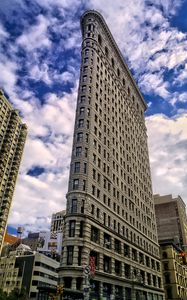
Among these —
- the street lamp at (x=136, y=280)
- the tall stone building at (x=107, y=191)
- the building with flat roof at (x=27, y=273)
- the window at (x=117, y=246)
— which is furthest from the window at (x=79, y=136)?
the building with flat roof at (x=27, y=273)

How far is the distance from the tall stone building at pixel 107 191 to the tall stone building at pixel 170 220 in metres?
53.2

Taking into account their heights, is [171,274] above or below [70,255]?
above

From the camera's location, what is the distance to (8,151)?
12369 centimetres

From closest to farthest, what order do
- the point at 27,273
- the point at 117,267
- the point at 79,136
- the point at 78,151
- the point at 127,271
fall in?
the point at 117,267, the point at 78,151, the point at 79,136, the point at 127,271, the point at 27,273

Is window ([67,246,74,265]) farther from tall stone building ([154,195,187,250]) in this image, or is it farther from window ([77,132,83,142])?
tall stone building ([154,195,187,250])

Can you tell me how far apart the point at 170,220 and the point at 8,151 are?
80.6 metres

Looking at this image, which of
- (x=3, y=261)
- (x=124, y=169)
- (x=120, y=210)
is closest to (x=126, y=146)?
(x=124, y=169)

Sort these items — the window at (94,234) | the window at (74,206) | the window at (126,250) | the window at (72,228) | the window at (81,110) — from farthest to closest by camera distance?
the window at (81,110)
the window at (126,250)
the window at (94,234)
the window at (74,206)
the window at (72,228)

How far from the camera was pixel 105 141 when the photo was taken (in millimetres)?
60156

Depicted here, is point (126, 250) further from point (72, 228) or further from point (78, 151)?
point (78, 151)

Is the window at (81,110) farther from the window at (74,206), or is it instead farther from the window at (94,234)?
the window at (94,234)

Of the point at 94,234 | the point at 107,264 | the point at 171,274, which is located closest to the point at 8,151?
the point at 171,274

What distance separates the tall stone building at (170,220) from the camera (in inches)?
5054

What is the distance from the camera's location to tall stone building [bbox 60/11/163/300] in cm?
4238
